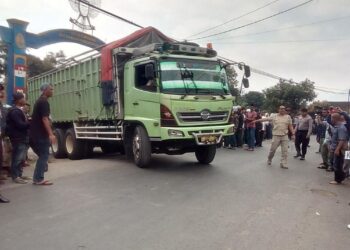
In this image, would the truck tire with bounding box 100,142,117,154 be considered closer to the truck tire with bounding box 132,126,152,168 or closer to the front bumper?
the truck tire with bounding box 132,126,152,168

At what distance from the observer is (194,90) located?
9.09 m

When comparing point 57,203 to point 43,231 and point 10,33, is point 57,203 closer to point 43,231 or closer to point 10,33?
point 43,231

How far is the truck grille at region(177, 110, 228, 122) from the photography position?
29.0 ft

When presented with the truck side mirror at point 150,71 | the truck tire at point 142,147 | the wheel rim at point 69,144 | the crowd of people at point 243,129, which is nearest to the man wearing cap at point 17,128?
the truck tire at point 142,147

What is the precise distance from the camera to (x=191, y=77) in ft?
30.2

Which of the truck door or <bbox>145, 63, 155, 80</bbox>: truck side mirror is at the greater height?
<bbox>145, 63, 155, 80</bbox>: truck side mirror

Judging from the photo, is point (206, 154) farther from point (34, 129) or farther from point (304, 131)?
point (34, 129)

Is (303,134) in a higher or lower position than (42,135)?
lower

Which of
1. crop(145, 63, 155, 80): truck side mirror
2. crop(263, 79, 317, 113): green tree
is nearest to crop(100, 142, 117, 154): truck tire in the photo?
crop(145, 63, 155, 80): truck side mirror

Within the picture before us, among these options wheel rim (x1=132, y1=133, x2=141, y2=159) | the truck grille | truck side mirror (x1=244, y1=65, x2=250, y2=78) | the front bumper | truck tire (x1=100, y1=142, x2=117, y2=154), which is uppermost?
truck side mirror (x1=244, y1=65, x2=250, y2=78)

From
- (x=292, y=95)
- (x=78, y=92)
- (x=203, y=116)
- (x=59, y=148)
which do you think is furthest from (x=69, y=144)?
(x=292, y=95)

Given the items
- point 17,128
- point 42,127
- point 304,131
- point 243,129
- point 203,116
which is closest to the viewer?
point 42,127

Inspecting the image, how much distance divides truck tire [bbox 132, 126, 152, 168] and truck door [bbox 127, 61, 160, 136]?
0.24 meters

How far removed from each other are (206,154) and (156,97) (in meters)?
2.42
